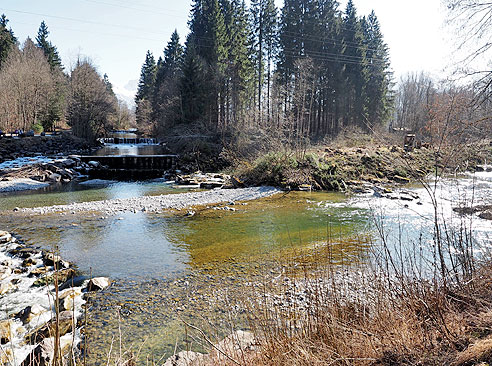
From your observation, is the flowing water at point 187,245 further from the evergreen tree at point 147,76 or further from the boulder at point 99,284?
the evergreen tree at point 147,76

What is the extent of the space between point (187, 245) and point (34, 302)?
4110 mm

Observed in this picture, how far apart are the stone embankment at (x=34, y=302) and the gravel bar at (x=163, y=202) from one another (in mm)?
4614

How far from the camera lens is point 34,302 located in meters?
6.24

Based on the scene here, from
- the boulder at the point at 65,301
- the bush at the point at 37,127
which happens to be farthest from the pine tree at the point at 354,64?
the boulder at the point at 65,301

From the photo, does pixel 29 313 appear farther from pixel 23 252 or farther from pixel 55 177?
pixel 55 177

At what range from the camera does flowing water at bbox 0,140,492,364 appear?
5.56 meters

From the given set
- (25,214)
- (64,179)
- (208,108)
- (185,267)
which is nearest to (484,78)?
(185,267)

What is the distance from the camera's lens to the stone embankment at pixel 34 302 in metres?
4.63

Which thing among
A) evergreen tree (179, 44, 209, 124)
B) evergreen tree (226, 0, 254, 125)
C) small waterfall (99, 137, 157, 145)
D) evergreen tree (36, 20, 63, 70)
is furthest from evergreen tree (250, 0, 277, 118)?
evergreen tree (36, 20, 63, 70)

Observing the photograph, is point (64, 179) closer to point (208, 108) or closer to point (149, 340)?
point (208, 108)

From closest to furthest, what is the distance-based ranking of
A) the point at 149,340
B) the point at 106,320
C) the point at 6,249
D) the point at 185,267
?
the point at 149,340
the point at 106,320
the point at 185,267
the point at 6,249

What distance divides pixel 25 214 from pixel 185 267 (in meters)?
8.77

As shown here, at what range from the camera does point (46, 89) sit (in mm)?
37281

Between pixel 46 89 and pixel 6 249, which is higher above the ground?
pixel 46 89
